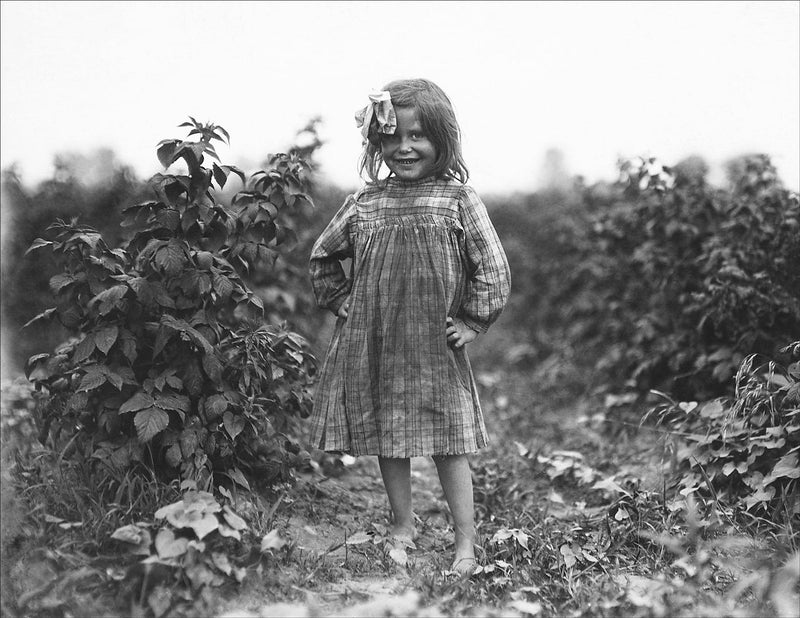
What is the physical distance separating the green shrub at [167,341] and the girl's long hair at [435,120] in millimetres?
598

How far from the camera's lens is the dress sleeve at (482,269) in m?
2.78

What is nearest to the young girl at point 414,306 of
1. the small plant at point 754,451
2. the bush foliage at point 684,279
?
the small plant at point 754,451

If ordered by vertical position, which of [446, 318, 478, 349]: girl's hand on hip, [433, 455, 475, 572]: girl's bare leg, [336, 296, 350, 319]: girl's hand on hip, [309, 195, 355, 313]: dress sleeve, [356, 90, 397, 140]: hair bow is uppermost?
[356, 90, 397, 140]: hair bow

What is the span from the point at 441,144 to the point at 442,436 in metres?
1.01

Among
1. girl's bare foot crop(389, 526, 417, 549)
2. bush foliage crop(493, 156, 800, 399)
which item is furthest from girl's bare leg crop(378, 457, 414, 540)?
bush foliage crop(493, 156, 800, 399)

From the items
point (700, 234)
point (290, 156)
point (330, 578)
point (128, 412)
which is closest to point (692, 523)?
point (330, 578)

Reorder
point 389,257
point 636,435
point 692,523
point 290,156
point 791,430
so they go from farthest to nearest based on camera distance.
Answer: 1. point 636,435
2. point 290,156
3. point 791,430
4. point 389,257
5. point 692,523

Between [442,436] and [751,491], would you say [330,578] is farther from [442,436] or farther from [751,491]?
[751,491]

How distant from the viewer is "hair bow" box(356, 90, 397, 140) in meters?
2.72

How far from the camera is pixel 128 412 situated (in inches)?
106

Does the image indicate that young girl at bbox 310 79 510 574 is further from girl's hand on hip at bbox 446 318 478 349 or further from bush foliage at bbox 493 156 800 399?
bush foliage at bbox 493 156 800 399

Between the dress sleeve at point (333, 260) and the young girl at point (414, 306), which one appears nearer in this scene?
the young girl at point (414, 306)

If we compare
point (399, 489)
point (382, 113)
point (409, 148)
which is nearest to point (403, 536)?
point (399, 489)

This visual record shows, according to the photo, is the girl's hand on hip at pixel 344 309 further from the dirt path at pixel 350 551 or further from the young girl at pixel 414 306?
the dirt path at pixel 350 551
